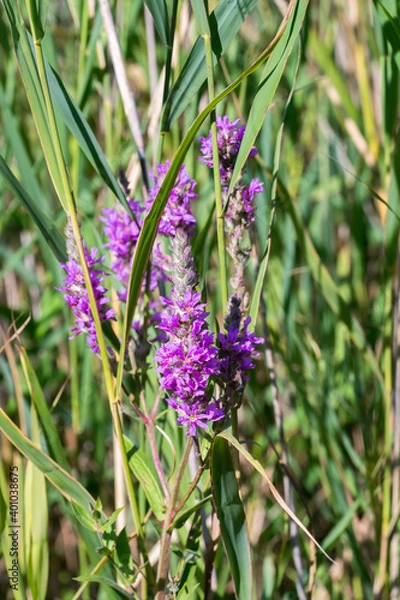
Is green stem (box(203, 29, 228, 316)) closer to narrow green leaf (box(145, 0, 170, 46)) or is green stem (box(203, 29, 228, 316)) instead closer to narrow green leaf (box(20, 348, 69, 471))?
narrow green leaf (box(145, 0, 170, 46))

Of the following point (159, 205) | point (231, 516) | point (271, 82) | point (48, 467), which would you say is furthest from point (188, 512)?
point (271, 82)

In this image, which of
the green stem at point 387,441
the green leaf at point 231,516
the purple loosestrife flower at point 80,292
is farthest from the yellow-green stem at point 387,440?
the purple loosestrife flower at point 80,292

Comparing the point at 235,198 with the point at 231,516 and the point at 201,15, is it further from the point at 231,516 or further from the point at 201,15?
the point at 231,516

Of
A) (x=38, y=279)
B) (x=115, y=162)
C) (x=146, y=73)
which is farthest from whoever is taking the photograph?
(x=38, y=279)

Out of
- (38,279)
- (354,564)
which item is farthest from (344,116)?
(354,564)

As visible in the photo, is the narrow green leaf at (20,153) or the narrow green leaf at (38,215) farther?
the narrow green leaf at (20,153)

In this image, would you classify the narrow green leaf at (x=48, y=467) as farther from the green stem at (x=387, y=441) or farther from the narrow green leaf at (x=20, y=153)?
the green stem at (x=387, y=441)

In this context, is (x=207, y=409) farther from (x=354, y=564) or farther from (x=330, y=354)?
(x=330, y=354)
